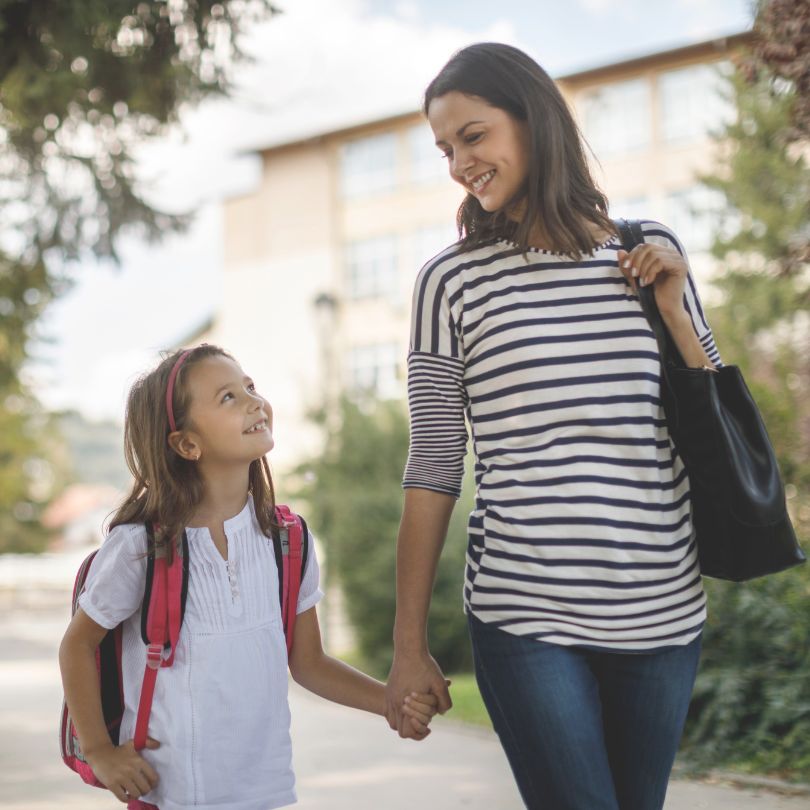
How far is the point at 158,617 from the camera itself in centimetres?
246

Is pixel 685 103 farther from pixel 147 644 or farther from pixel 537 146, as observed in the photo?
pixel 147 644

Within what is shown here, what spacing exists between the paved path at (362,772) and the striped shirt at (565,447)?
132 inches

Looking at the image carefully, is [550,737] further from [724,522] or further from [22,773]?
[22,773]

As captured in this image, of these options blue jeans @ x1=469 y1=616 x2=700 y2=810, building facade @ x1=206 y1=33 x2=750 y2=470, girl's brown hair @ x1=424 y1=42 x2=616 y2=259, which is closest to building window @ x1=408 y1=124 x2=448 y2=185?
building facade @ x1=206 y1=33 x2=750 y2=470

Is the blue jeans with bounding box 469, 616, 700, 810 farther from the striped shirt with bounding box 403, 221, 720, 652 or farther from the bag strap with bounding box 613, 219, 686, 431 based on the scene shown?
the bag strap with bounding box 613, 219, 686, 431

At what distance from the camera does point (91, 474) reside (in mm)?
107500

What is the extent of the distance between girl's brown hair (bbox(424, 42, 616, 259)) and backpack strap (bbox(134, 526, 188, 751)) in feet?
3.12

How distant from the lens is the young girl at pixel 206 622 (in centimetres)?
244

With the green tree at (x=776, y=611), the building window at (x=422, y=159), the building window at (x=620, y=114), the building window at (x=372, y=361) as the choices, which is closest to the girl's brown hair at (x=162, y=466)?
the green tree at (x=776, y=611)

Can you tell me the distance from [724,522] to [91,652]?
1.36 metres

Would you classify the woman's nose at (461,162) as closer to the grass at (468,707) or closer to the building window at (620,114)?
the grass at (468,707)

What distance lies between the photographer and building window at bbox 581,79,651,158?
28656 mm

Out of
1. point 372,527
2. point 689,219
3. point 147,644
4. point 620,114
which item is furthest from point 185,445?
point 620,114

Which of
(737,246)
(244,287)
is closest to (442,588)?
(737,246)
